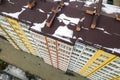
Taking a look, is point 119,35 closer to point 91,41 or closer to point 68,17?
point 91,41

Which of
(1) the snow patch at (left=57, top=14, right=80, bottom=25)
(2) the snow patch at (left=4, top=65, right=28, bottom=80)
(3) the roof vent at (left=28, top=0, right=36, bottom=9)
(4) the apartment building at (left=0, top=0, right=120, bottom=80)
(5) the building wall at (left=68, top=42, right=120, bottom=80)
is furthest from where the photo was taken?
(2) the snow patch at (left=4, top=65, right=28, bottom=80)

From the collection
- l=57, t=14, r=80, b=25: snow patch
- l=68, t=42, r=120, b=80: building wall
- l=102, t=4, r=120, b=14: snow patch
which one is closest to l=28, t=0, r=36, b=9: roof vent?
l=57, t=14, r=80, b=25: snow patch

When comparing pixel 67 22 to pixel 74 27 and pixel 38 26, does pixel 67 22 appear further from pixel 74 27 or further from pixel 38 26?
pixel 38 26

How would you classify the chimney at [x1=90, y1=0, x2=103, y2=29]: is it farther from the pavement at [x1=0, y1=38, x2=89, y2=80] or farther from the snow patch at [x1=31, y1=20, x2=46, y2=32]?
the pavement at [x1=0, y1=38, x2=89, y2=80]

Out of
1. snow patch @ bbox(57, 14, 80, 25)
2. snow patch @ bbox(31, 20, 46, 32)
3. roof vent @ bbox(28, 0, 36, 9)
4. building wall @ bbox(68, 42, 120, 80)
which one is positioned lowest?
building wall @ bbox(68, 42, 120, 80)

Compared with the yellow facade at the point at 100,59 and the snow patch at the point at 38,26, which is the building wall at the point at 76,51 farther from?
the snow patch at the point at 38,26

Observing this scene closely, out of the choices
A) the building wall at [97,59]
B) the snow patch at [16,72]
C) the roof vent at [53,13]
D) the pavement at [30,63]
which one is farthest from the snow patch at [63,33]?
the pavement at [30,63]
